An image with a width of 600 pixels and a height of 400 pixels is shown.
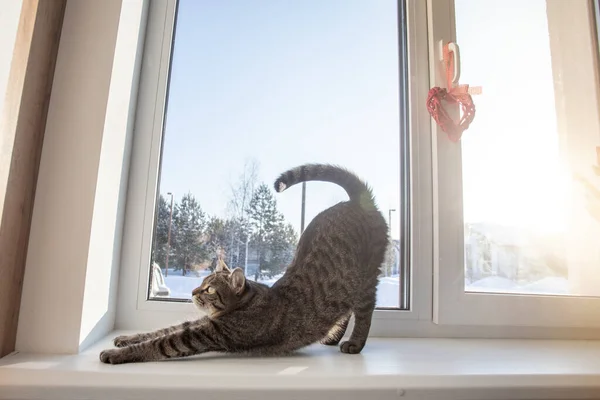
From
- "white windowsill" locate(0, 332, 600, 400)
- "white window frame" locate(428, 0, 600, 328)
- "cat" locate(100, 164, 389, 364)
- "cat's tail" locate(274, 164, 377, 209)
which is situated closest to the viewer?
"white windowsill" locate(0, 332, 600, 400)

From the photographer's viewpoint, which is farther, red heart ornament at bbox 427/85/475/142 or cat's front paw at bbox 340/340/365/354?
red heart ornament at bbox 427/85/475/142

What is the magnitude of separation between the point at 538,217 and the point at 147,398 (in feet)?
3.40

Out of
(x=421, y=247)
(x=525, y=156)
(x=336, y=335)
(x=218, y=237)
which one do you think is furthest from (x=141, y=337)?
(x=525, y=156)

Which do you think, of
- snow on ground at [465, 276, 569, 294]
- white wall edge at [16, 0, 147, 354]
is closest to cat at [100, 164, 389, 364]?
white wall edge at [16, 0, 147, 354]

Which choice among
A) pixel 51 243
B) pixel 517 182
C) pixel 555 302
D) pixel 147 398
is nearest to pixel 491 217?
pixel 517 182

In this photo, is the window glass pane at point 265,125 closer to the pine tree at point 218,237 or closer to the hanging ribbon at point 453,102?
the pine tree at point 218,237

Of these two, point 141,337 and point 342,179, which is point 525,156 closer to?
point 342,179

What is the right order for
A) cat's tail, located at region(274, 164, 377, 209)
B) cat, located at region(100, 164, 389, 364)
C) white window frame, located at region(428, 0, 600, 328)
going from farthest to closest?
white window frame, located at region(428, 0, 600, 328), cat's tail, located at region(274, 164, 377, 209), cat, located at region(100, 164, 389, 364)

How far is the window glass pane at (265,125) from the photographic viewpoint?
0.93 m

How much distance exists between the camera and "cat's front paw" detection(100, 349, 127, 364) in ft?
2.08

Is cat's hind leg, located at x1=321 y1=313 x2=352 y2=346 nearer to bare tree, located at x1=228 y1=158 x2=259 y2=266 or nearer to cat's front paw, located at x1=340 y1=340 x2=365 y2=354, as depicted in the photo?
cat's front paw, located at x1=340 y1=340 x2=365 y2=354

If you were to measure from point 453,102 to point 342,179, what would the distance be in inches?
15.2

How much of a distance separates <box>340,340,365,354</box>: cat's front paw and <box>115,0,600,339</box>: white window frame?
17 centimetres

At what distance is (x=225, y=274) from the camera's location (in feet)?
2.55
